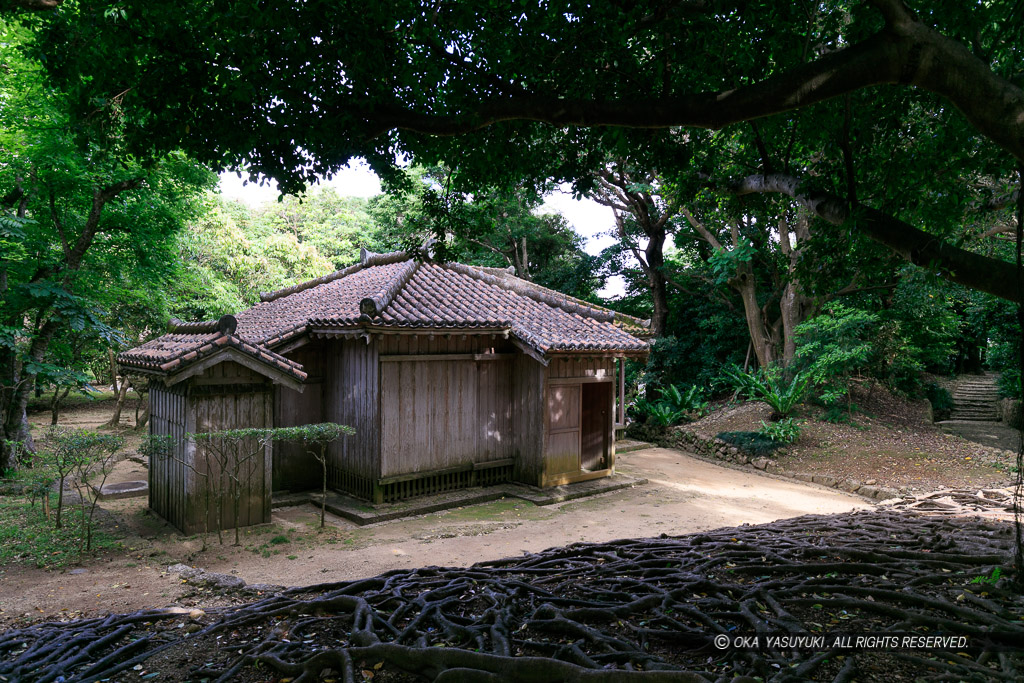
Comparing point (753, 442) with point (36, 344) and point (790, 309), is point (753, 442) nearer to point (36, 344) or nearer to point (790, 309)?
point (790, 309)

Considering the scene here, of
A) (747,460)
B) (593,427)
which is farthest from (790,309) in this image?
(593,427)

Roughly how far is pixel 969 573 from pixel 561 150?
5.93 metres

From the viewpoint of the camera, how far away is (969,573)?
195 inches

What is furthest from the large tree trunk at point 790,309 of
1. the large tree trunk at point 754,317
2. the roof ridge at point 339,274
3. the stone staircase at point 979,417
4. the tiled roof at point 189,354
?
the tiled roof at point 189,354

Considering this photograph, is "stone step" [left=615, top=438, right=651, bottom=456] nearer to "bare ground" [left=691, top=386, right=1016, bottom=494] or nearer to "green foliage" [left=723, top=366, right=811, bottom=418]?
"bare ground" [left=691, top=386, right=1016, bottom=494]

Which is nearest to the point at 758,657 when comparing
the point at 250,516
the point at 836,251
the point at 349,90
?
the point at 836,251

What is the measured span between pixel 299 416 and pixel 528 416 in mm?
4583

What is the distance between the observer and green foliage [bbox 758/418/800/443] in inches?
613

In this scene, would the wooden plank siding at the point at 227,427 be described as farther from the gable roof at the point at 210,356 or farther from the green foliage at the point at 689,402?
the green foliage at the point at 689,402

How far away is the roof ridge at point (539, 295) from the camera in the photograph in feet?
47.4

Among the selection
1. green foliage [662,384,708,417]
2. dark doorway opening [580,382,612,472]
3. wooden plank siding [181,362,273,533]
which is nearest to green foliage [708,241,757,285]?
green foliage [662,384,708,417]

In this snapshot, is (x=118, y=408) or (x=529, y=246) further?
(x=529, y=246)

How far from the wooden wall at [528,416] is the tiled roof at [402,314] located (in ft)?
2.64

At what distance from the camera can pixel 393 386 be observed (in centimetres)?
1091
